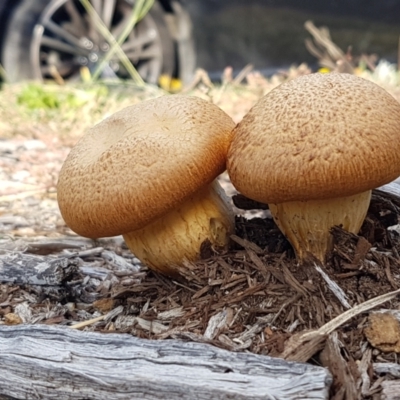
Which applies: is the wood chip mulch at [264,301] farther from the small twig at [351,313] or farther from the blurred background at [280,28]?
the blurred background at [280,28]

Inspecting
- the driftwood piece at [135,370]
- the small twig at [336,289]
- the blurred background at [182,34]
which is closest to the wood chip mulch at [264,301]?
the small twig at [336,289]

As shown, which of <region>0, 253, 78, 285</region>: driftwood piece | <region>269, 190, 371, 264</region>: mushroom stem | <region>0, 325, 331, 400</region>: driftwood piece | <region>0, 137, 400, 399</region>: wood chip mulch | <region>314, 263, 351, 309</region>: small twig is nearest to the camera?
<region>0, 325, 331, 400</region>: driftwood piece

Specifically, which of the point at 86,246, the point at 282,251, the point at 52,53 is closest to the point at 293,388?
the point at 282,251

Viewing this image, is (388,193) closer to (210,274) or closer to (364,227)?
(364,227)

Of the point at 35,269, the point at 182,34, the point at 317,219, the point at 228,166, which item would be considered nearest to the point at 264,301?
the point at 317,219

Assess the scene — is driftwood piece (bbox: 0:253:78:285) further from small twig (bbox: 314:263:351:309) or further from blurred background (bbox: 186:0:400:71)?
blurred background (bbox: 186:0:400:71)

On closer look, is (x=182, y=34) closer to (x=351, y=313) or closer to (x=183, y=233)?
(x=183, y=233)

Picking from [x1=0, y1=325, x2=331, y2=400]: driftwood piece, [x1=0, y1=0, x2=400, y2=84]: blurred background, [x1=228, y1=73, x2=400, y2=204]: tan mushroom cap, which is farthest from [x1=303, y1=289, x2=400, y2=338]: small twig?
[x1=0, y1=0, x2=400, y2=84]: blurred background
